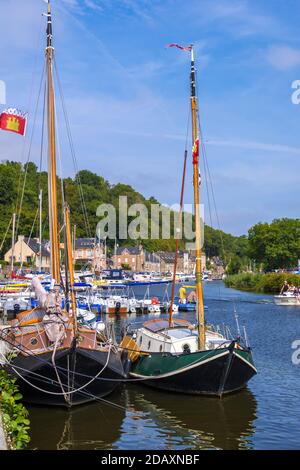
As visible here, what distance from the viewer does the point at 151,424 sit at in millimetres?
22875

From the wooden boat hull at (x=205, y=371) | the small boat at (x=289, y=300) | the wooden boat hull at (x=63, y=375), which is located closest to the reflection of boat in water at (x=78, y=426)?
the wooden boat hull at (x=63, y=375)

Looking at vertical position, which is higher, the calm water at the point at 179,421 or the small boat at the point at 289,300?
the small boat at the point at 289,300

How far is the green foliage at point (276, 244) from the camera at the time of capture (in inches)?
5891

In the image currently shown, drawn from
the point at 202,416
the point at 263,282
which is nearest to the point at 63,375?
the point at 202,416

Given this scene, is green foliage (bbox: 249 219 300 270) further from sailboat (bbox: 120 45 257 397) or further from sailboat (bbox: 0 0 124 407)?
sailboat (bbox: 0 0 124 407)

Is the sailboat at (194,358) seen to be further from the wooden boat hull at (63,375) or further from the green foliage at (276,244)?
the green foliage at (276,244)

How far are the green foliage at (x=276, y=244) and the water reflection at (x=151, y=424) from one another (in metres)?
126

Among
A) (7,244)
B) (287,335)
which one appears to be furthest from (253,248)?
(287,335)

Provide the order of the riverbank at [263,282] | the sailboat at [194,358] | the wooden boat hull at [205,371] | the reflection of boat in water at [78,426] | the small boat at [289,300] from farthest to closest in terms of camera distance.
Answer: the riverbank at [263,282], the small boat at [289,300], the sailboat at [194,358], the wooden boat hull at [205,371], the reflection of boat in water at [78,426]

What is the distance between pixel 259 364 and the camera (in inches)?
1351

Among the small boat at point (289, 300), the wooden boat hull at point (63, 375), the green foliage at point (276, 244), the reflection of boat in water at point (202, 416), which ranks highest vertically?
the green foliage at point (276, 244)

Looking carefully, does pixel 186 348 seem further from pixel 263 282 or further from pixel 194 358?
pixel 263 282

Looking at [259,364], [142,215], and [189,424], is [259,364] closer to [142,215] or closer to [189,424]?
[189,424]
